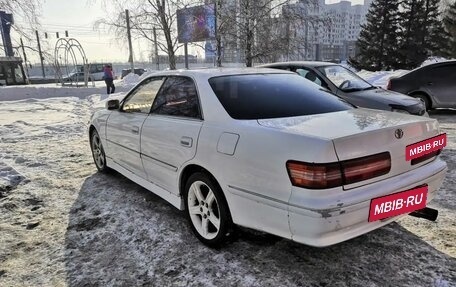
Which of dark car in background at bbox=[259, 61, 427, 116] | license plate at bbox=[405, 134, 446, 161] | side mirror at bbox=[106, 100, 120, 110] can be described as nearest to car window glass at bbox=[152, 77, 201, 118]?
side mirror at bbox=[106, 100, 120, 110]

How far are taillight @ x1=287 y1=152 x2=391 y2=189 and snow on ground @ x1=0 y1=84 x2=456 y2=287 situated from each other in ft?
2.50

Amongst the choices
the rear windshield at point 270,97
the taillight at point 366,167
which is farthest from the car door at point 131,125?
the taillight at point 366,167

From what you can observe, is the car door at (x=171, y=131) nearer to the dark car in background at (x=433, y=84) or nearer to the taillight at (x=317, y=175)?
the taillight at (x=317, y=175)

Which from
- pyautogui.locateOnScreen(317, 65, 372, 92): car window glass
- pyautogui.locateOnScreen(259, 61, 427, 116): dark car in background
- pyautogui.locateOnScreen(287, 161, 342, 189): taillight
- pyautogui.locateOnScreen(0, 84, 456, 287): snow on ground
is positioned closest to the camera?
pyautogui.locateOnScreen(287, 161, 342, 189): taillight

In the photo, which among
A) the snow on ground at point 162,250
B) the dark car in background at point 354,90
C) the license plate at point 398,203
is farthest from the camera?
the dark car in background at point 354,90

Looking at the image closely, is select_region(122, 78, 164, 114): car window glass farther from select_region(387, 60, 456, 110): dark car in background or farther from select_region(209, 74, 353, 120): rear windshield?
select_region(387, 60, 456, 110): dark car in background

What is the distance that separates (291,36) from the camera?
55.2 feet

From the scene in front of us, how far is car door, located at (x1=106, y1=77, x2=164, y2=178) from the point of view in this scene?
3873 mm

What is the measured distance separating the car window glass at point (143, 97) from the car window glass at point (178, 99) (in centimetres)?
15

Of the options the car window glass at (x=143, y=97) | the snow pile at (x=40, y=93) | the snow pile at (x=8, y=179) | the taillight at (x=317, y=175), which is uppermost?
the car window glass at (x=143, y=97)

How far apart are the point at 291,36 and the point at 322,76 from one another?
1053cm

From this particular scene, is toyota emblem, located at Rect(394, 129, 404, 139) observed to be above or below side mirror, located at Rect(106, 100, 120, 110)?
below

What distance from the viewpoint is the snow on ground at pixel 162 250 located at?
263 centimetres

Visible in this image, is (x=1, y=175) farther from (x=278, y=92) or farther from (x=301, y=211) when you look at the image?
(x=301, y=211)
